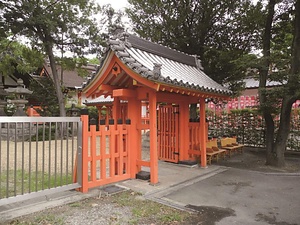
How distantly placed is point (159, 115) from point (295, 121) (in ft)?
19.5

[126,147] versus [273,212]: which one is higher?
[126,147]

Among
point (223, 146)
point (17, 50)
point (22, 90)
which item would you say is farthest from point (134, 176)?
point (17, 50)

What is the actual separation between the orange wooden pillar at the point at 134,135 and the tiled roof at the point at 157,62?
118cm

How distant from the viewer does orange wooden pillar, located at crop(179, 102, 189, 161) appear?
311 inches

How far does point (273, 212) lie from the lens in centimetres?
416

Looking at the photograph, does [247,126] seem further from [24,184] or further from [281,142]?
[24,184]

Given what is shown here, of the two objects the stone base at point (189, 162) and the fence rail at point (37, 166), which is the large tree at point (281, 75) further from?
the fence rail at point (37, 166)

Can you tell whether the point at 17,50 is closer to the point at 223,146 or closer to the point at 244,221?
the point at 223,146

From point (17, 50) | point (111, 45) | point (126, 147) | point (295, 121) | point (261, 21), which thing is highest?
point (17, 50)

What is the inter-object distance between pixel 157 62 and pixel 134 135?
2.08 metres

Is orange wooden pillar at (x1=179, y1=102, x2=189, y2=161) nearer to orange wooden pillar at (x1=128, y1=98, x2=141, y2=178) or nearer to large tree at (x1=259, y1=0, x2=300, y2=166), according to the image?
orange wooden pillar at (x1=128, y1=98, x2=141, y2=178)

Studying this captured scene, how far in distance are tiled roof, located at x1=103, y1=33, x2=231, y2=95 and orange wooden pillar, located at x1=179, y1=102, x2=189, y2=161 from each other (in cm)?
117

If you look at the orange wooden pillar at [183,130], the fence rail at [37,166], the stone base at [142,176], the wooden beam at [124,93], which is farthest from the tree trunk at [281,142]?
the fence rail at [37,166]

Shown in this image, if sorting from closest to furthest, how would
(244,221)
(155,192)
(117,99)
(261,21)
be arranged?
(244,221) → (155,192) → (117,99) → (261,21)
